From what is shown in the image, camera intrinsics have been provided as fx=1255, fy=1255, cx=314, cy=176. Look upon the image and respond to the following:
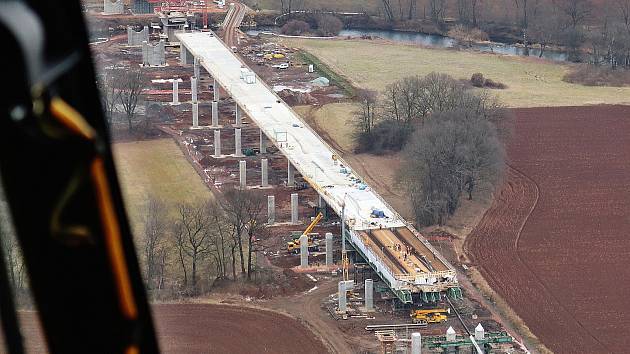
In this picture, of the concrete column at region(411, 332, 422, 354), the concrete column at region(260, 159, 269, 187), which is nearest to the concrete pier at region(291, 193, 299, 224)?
the concrete column at region(260, 159, 269, 187)

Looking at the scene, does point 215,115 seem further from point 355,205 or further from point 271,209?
point 355,205

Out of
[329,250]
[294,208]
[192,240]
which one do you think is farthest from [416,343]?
[294,208]

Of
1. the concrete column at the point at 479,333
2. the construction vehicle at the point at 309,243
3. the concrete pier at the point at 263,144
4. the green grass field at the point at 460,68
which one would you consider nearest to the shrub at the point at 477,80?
the green grass field at the point at 460,68

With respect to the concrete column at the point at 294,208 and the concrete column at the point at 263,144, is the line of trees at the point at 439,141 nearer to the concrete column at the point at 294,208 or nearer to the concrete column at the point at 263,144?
the concrete column at the point at 294,208

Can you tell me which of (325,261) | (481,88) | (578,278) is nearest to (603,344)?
(578,278)

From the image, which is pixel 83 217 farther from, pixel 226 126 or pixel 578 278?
pixel 226 126

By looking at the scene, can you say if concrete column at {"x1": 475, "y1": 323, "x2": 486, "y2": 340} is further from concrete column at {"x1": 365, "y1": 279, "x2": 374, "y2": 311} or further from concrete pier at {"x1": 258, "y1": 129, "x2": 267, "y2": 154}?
concrete pier at {"x1": 258, "y1": 129, "x2": 267, "y2": 154}
